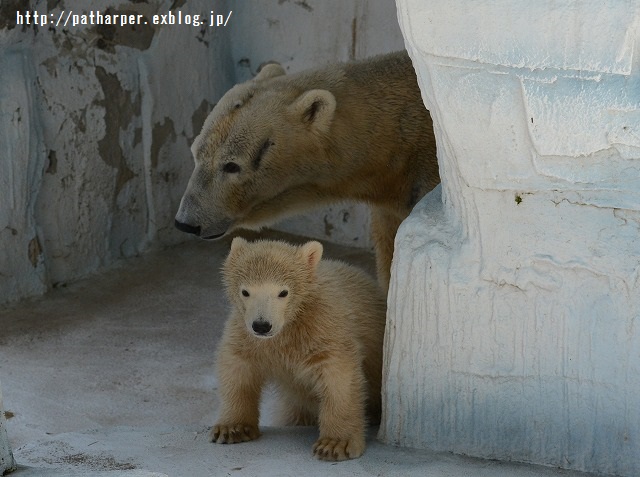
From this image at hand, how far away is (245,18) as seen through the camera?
627 centimetres

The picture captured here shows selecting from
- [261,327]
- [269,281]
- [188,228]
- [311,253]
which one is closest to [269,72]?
[188,228]

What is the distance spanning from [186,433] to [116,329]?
2.07m

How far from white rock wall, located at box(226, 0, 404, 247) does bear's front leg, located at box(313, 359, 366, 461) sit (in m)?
2.91

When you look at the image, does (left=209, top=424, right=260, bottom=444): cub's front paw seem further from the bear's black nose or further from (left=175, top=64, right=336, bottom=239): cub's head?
(left=175, top=64, right=336, bottom=239): cub's head

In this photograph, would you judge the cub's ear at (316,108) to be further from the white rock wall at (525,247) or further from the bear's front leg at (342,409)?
the bear's front leg at (342,409)

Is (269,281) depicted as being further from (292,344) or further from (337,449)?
(337,449)

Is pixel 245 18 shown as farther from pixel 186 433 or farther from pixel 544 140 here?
pixel 544 140

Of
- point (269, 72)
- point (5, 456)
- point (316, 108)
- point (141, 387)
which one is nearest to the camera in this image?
point (5, 456)

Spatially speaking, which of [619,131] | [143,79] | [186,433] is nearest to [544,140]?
[619,131]

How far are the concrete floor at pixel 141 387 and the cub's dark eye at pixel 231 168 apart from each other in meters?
0.97

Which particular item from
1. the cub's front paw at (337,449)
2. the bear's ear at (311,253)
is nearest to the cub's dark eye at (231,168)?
the bear's ear at (311,253)

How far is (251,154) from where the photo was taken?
4.02m

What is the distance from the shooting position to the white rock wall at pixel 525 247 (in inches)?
103

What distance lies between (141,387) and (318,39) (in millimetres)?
2300
